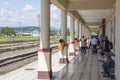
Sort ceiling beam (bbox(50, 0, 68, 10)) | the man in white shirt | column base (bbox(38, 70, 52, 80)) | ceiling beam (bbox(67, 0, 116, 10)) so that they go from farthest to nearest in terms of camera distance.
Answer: the man in white shirt, ceiling beam (bbox(67, 0, 116, 10)), ceiling beam (bbox(50, 0, 68, 10)), column base (bbox(38, 70, 52, 80))

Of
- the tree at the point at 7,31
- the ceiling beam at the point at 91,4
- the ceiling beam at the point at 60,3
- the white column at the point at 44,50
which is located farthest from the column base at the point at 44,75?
the tree at the point at 7,31

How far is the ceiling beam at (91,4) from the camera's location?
17625 mm

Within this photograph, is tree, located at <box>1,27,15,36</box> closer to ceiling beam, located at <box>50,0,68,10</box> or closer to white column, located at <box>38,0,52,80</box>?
ceiling beam, located at <box>50,0,68,10</box>

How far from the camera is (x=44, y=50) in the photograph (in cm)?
1198

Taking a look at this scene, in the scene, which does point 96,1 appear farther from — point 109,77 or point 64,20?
point 109,77

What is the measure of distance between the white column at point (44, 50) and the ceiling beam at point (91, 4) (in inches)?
244

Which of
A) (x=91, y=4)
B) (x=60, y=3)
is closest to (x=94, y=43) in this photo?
(x=91, y=4)

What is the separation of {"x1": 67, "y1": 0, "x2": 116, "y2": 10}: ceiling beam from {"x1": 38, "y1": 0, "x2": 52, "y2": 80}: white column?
6188 mm

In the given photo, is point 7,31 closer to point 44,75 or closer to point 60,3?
point 60,3

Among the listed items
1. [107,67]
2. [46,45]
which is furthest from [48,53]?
[107,67]

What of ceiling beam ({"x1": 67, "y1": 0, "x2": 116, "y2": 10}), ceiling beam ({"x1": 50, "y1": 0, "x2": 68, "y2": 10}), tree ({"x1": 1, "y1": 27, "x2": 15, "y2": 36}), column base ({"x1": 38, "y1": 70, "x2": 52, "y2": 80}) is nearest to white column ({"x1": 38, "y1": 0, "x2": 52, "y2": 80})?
column base ({"x1": 38, "y1": 70, "x2": 52, "y2": 80})

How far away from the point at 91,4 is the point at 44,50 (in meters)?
7.06

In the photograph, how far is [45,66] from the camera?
1202cm

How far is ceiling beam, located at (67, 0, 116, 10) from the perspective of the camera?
17625 mm
